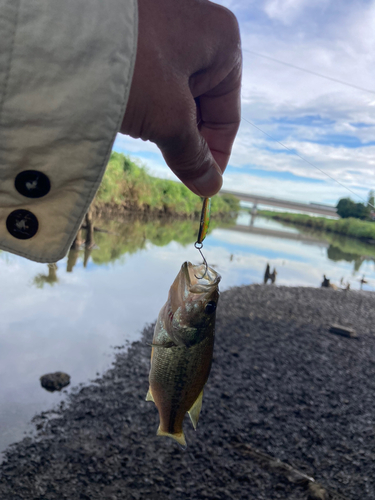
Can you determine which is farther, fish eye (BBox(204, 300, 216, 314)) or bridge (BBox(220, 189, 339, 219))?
bridge (BBox(220, 189, 339, 219))

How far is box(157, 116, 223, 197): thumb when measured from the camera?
4.17ft

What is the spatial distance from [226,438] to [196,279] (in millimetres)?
4800

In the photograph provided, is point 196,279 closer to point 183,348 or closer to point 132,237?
point 183,348

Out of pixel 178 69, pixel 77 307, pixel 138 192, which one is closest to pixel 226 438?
pixel 178 69

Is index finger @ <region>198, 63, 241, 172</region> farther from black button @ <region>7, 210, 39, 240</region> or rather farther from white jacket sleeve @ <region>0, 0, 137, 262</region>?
black button @ <region>7, 210, 39, 240</region>

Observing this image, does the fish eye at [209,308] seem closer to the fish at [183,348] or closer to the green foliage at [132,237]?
the fish at [183,348]

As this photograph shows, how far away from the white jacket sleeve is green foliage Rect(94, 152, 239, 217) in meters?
23.4

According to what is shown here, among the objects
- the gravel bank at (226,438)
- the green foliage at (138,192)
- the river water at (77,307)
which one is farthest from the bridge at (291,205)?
the gravel bank at (226,438)

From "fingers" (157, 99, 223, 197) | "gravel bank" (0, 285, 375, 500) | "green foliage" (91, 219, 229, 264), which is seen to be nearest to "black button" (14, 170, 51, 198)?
"fingers" (157, 99, 223, 197)

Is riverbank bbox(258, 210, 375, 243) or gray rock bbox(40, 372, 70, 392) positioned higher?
riverbank bbox(258, 210, 375, 243)

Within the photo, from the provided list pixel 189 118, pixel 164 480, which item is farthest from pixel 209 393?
pixel 189 118

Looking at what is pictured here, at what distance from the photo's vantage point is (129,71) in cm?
96

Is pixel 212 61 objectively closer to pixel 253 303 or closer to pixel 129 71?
pixel 129 71

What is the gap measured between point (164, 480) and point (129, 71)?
525 centimetres
